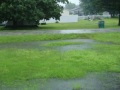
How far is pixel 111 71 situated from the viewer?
1215cm

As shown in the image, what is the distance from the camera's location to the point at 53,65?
515 inches

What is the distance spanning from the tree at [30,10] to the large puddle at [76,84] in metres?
26.3

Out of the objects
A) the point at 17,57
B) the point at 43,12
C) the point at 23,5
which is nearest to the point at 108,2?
the point at 43,12

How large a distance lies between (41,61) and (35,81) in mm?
3799

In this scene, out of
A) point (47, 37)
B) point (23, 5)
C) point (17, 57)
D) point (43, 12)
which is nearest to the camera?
point (17, 57)

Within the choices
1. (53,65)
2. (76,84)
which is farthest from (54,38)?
(76,84)

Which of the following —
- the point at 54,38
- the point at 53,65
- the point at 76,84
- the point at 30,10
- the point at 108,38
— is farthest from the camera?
the point at 30,10

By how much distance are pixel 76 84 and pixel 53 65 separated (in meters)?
3.30

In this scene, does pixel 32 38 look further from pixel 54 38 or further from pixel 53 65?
pixel 53 65

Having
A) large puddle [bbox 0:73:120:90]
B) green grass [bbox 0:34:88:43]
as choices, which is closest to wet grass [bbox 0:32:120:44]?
green grass [bbox 0:34:88:43]

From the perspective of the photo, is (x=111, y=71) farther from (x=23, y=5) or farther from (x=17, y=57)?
(x=23, y=5)

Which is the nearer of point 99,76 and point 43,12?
point 99,76

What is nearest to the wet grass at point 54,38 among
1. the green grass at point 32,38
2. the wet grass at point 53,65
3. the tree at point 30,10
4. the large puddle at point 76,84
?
the green grass at point 32,38

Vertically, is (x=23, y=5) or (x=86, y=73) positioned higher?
(x=23, y=5)
